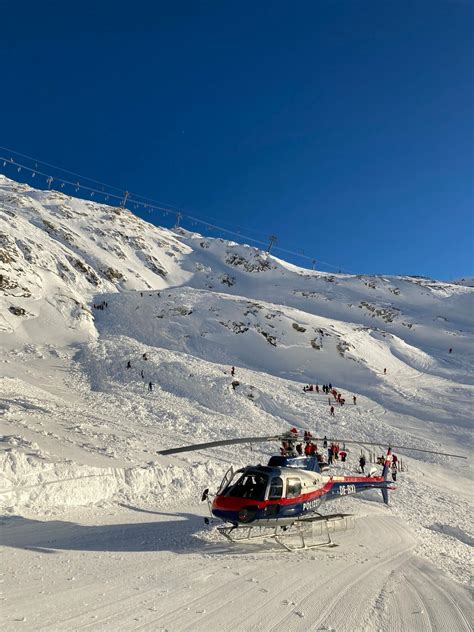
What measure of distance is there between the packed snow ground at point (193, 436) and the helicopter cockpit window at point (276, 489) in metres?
1.37

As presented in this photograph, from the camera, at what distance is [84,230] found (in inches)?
3959

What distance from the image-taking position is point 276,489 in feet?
38.1

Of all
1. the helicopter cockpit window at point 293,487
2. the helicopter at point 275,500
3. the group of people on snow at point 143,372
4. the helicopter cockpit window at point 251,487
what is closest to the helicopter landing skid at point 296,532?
the helicopter at point 275,500

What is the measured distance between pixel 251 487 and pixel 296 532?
8.30 feet

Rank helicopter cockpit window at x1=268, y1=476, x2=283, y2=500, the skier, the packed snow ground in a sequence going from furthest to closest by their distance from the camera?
the skier → helicopter cockpit window at x1=268, y1=476, x2=283, y2=500 → the packed snow ground

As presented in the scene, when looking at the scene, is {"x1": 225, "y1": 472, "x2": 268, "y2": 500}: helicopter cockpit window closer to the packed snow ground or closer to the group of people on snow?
the packed snow ground

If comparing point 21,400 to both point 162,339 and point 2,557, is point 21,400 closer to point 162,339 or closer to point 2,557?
point 2,557

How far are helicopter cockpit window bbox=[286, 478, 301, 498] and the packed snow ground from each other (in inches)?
61.7

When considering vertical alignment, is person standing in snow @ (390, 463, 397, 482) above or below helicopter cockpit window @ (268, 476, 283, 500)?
below

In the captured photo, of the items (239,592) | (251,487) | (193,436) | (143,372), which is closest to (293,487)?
(251,487)

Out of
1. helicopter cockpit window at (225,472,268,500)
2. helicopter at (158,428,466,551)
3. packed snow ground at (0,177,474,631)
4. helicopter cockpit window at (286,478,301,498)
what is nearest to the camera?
packed snow ground at (0,177,474,631)

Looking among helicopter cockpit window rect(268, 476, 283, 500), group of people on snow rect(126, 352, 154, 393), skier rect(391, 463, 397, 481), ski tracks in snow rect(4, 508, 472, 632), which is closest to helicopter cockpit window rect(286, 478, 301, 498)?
helicopter cockpit window rect(268, 476, 283, 500)

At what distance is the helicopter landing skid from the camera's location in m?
11.6

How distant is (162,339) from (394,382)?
28.9 metres
